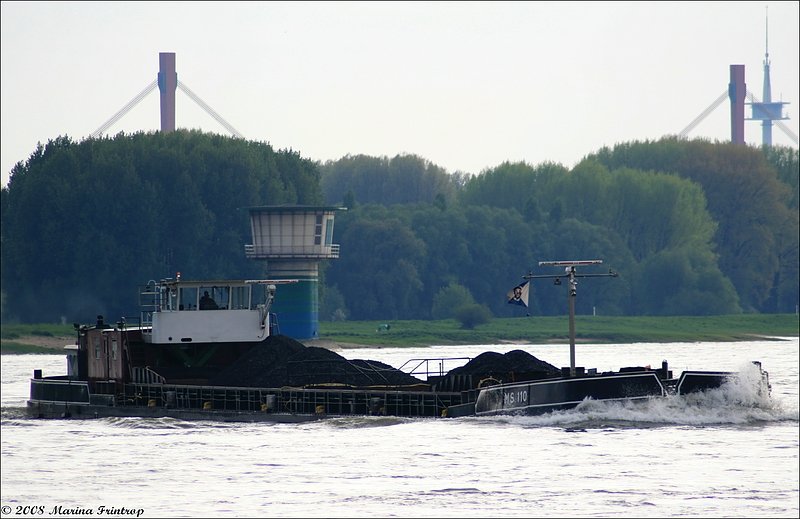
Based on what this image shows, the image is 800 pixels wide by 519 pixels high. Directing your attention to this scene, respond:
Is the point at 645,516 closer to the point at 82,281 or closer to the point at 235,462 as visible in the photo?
the point at 235,462

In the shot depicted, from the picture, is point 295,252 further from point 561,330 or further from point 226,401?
point 226,401

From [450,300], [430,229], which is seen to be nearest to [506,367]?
[450,300]

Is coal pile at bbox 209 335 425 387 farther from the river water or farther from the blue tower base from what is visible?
the blue tower base

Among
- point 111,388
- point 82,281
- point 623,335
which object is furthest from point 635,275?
point 111,388

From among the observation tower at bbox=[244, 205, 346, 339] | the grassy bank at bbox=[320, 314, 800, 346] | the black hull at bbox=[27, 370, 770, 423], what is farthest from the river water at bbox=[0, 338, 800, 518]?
the grassy bank at bbox=[320, 314, 800, 346]

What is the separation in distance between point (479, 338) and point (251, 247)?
896 inches

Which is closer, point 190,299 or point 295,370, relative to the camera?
point 295,370

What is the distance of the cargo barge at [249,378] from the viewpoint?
52.0 metres

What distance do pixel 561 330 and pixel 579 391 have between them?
93.9 meters

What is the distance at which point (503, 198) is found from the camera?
181375 millimetres

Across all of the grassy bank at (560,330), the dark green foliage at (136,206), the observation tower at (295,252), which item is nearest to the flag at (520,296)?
the observation tower at (295,252)

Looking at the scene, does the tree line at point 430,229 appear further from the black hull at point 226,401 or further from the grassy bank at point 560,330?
the black hull at point 226,401

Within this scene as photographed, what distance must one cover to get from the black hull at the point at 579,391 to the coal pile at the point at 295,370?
8.78 m

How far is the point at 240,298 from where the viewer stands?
61.6 m
